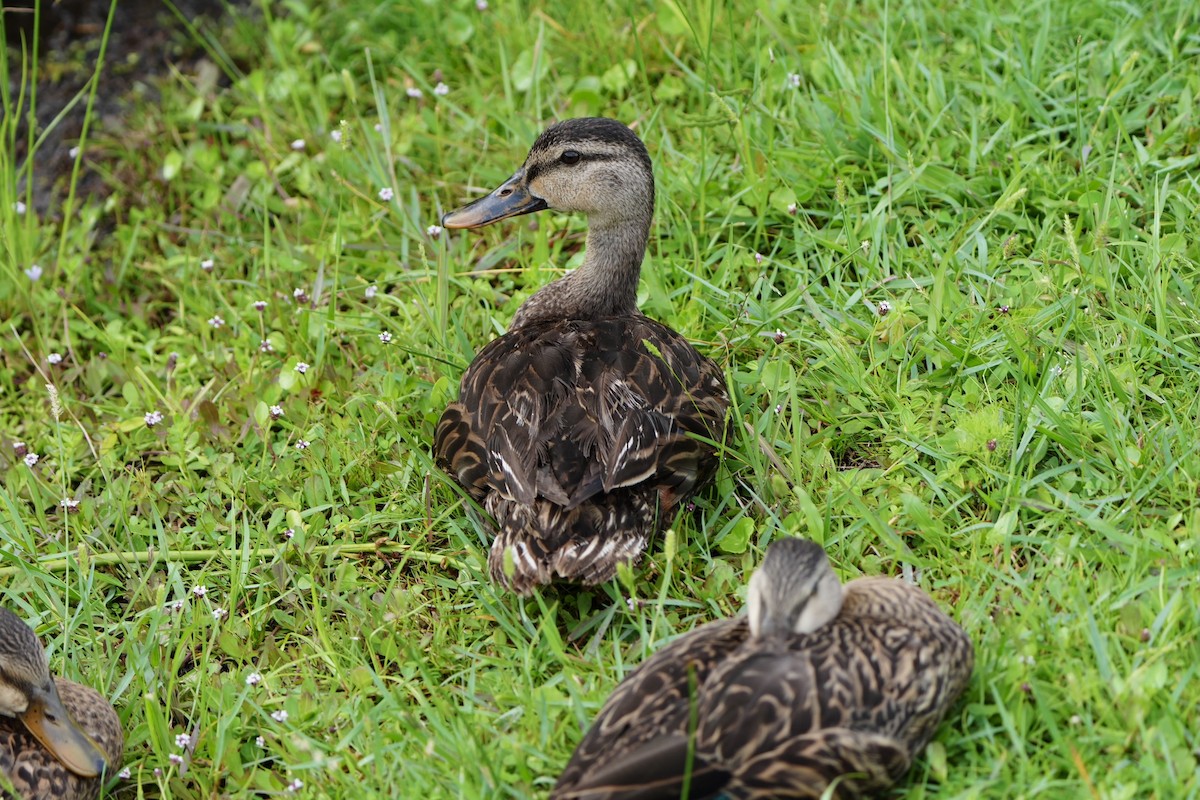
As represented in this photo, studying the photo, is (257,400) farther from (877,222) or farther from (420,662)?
(877,222)

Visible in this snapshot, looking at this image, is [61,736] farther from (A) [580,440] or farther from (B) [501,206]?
(B) [501,206]

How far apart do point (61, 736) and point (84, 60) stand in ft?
14.5

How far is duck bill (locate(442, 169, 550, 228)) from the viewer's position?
4.98 m

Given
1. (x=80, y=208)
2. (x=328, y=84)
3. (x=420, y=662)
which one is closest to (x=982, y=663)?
(x=420, y=662)

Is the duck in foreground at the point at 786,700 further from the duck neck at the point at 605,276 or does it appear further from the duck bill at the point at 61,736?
the duck neck at the point at 605,276

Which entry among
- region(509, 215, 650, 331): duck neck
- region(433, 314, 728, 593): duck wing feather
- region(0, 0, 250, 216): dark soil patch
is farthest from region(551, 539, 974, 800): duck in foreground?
region(0, 0, 250, 216): dark soil patch

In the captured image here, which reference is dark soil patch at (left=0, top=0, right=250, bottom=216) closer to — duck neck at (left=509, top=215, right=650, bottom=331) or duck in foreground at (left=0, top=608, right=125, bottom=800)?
duck neck at (left=509, top=215, right=650, bottom=331)

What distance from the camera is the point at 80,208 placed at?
6.49 metres

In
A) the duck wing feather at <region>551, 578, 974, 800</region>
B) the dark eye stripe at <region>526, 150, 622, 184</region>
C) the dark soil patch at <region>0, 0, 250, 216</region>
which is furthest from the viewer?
the dark soil patch at <region>0, 0, 250, 216</region>

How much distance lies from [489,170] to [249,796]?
314 centimetres

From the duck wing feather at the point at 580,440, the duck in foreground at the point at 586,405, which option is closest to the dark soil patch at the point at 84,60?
the duck in foreground at the point at 586,405

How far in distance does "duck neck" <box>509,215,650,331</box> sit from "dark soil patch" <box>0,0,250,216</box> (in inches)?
116

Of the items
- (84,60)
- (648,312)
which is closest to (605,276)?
(648,312)

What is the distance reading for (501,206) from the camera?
16.4 ft
